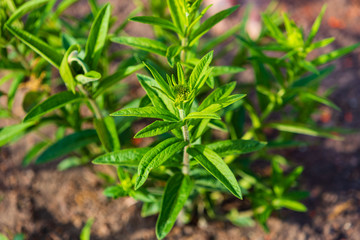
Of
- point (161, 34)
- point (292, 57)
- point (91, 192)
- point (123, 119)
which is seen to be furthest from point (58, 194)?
point (292, 57)

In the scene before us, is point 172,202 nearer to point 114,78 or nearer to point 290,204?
point 114,78

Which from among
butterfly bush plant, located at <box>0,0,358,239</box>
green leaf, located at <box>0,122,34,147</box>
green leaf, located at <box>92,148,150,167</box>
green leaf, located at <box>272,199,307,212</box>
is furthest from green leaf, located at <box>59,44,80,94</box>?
green leaf, located at <box>272,199,307,212</box>

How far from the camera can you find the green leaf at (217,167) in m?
1.34

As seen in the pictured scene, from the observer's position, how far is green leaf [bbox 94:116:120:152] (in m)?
1.67

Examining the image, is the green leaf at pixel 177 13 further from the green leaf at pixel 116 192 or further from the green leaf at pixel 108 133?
the green leaf at pixel 116 192

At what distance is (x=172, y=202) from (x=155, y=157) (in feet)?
1.12

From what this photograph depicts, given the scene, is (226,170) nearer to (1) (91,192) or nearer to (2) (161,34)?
(2) (161,34)

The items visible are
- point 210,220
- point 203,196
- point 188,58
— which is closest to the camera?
point 188,58

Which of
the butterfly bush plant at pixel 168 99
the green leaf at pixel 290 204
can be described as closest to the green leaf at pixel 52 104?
the butterfly bush plant at pixel 168 99

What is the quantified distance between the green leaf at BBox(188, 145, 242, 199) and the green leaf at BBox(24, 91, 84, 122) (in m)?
0.63

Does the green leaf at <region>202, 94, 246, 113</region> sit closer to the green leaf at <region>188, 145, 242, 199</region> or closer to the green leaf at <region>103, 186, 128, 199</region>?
the green leaf at <region>188, 145, 242, 199</region>

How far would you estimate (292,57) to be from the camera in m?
1.77

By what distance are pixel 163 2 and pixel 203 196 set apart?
1.55 metres

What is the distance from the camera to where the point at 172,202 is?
1546mm
